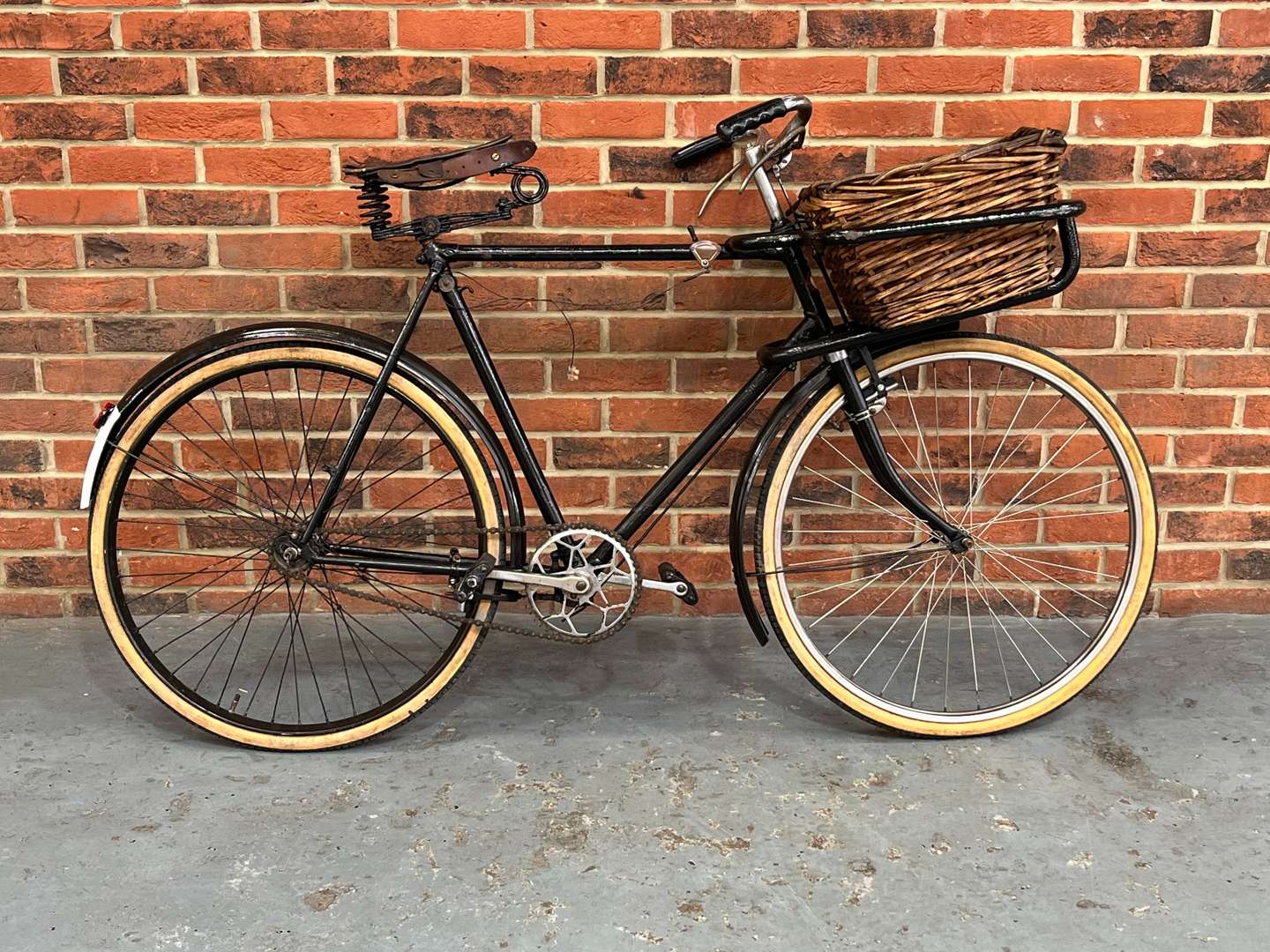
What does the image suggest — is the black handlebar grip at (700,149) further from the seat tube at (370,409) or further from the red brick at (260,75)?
→ the red brick at (260,75)

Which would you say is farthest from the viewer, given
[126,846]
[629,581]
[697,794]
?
[629,581]

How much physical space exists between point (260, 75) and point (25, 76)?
0.51m

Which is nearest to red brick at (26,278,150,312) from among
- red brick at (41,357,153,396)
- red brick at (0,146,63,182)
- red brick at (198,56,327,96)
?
red brick at (41,357,153,396)

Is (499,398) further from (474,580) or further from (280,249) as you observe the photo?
(280,249)

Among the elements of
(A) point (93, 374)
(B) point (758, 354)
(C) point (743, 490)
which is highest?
(B) point (758, 354)

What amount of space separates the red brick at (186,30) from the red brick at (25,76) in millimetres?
192

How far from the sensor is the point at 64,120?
2.35 meters

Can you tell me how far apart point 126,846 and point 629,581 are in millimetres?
980

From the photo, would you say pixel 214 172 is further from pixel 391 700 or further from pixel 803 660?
pixel 803 660

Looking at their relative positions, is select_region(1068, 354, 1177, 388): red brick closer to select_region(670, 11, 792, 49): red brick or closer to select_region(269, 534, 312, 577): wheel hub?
select_region(670, 11, 792, 49): red brick

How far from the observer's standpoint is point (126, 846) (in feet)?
5.86

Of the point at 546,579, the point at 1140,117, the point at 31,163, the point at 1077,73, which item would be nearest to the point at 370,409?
the point at 546,579

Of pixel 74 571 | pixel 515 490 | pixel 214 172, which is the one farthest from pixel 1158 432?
pixel 74 571

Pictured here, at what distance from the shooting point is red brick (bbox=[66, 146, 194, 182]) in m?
2.37
